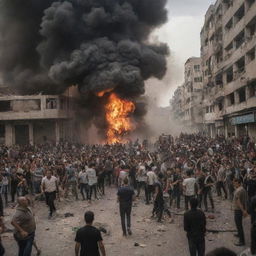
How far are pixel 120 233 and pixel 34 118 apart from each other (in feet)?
113

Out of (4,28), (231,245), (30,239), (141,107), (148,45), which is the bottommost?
(231,245)

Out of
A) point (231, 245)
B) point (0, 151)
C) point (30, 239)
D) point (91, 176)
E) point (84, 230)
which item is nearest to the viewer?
point (84, 230)

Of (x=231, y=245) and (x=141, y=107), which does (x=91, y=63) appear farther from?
(x=231, y=245)

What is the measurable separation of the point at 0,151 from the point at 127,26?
20478 millimetres

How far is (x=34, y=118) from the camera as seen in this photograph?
40969mm

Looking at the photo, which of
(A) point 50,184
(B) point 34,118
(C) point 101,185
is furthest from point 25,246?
(B) point 34,118

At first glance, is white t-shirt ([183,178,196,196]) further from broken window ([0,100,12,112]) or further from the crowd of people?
broken window ([0,100,12,112])

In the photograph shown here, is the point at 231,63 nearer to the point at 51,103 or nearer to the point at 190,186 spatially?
the point at 51,103

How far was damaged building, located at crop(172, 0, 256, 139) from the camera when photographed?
2623 centimetres

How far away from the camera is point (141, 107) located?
1761 inches

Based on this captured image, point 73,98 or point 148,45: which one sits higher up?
point 148,45

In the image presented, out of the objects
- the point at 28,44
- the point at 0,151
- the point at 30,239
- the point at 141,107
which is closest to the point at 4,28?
the point at 28,44

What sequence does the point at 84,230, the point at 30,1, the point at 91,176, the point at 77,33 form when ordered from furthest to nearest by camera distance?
the point at 30,1 → the point at 77,33 → the point at 91,176 → the point at 84,230

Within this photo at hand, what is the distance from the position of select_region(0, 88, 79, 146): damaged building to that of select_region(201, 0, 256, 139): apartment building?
62.3 feet
